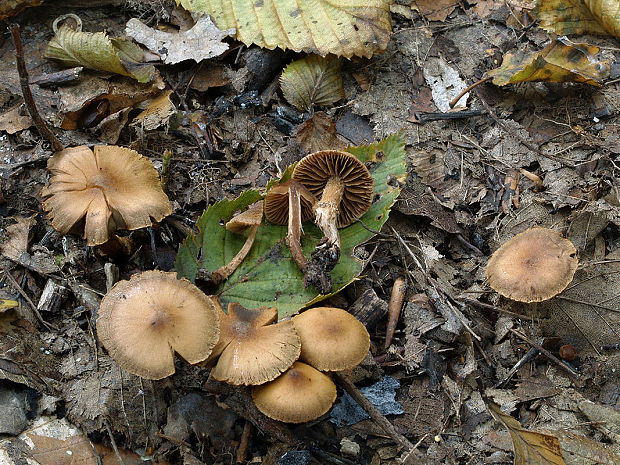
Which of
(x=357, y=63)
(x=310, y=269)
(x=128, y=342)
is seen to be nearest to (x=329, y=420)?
(x=310, y=269)

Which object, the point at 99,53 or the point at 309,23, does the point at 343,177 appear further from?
the point at 99,53

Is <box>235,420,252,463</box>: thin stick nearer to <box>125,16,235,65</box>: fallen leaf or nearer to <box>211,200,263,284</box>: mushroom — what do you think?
<box>211,200,263,284</box>: mushroom

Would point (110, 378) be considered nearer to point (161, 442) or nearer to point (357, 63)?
point (161, 442)

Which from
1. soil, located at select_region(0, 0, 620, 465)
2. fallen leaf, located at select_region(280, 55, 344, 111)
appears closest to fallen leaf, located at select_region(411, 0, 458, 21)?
soil, located at select_region(0, 0, 620, 465)

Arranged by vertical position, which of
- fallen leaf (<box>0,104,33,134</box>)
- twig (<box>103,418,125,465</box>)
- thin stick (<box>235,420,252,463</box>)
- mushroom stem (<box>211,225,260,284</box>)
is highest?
fallen leaf (<box>0,104,33,134</box>)

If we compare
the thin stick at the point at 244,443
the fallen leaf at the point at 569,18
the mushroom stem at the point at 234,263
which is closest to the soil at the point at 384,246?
the thin stick at the point at 244,443

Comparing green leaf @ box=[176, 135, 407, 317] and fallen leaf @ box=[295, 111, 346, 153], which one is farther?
fallen leaf @ box=[295, 111, 346, 153]

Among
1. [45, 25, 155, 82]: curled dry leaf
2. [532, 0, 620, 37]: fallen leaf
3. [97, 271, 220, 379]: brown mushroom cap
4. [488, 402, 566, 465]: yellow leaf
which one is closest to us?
[97, 271, 220, 379]: brown mushroom cap
